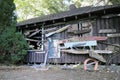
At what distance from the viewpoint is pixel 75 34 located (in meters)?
14.9

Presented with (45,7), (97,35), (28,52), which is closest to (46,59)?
(28,52)

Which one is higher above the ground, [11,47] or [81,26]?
[81,26]

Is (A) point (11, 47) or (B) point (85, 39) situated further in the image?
(A) point (11, 47)

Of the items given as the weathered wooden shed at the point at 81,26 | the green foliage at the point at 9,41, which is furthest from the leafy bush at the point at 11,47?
the weathered wooden shed at the point at 81,26

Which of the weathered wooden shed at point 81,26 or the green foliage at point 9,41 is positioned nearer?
the weathered wooden shed at point 81,26

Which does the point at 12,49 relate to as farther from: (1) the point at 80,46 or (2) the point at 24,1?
(2) the point at 24,1

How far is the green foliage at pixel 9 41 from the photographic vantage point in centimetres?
1497

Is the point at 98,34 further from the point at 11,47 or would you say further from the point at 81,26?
the point at 11,47

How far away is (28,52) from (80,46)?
3.80 metres

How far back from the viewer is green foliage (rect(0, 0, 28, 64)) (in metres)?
15.0

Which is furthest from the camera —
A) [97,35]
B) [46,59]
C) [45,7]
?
[45,7]

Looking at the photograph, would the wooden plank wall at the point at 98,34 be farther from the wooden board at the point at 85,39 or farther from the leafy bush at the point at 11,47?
the leafy bush at the point at 11,47

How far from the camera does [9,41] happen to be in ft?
49.5

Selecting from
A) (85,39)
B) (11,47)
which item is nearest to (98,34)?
(85,39)
